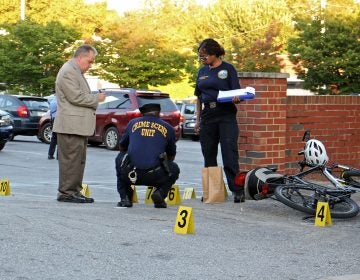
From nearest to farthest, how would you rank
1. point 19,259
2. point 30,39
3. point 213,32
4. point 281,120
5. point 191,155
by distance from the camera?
point 19,259 < point 281,120 < point 191,155 < point 30,39 < point 213,32

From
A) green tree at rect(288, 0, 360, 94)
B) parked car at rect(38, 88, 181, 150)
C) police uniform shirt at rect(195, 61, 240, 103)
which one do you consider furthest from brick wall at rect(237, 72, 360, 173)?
green tree at rect(288, 0, 360, 94)

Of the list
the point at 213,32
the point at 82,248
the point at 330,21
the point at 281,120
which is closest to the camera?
the point at 82,248

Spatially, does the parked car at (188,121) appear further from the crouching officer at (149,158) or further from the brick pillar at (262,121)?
the crouching officer at (149,158)

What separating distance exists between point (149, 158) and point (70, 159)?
1082mm

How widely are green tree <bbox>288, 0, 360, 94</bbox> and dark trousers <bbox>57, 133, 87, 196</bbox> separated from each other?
1148 inches

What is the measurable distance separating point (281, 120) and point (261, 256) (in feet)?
15.0

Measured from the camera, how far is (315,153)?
9.57 m

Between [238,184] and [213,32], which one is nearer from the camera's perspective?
[238,184]

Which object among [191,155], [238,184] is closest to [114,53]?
[191,155]

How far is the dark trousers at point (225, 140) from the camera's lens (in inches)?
400

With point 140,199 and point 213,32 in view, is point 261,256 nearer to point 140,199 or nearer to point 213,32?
point 140,199

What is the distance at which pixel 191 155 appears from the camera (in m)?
23.2

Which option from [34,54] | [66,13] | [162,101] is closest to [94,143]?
[162,101]

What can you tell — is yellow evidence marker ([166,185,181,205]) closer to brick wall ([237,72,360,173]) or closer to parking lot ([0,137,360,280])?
parking lot ([0,137,360,280])
